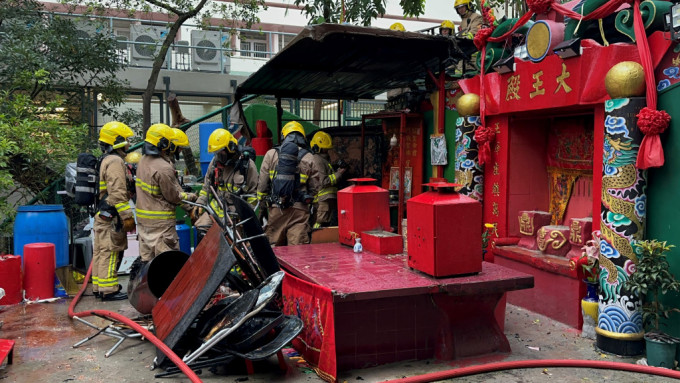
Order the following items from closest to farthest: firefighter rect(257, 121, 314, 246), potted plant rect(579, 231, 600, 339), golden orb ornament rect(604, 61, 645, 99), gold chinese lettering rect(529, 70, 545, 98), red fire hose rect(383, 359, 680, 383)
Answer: red fire hose rect(383, 359, 680, 383), golden orb ornament rect(604, 61, 645, 99), potted plant rect(579, 231, 600, 339), gold chinese lettering rect(529, 70, 545, 98), firefighter rect(257, 121, 314, 246)

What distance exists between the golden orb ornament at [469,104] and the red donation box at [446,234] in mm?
2697

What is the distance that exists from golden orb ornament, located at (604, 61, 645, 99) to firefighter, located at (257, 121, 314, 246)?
396cm

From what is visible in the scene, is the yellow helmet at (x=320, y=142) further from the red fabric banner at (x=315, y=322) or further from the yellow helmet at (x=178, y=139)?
the red fabric banner at (x=315, y=322)

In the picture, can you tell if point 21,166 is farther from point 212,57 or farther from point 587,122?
point 212,57

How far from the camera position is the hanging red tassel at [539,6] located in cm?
588

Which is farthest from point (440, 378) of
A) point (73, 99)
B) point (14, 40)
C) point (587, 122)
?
point (73, 99)

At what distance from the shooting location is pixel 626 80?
4.80m

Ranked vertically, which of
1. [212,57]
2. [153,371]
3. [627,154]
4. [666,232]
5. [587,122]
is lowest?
[153,371]

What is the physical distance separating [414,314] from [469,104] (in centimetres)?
325

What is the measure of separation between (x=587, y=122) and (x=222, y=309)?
14.6 feet

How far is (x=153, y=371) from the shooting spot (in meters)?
4.66

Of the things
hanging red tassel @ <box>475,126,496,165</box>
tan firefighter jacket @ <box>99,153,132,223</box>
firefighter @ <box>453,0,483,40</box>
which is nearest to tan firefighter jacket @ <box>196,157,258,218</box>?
tan firefighter jacket @ <box>99,153,132,223</box>

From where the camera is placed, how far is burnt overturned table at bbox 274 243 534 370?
14.6ft

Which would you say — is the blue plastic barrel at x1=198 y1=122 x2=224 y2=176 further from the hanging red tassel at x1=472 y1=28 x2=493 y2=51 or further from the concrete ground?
the hanging red tassel at x1=472 y1=28 x2=493 y2=51
